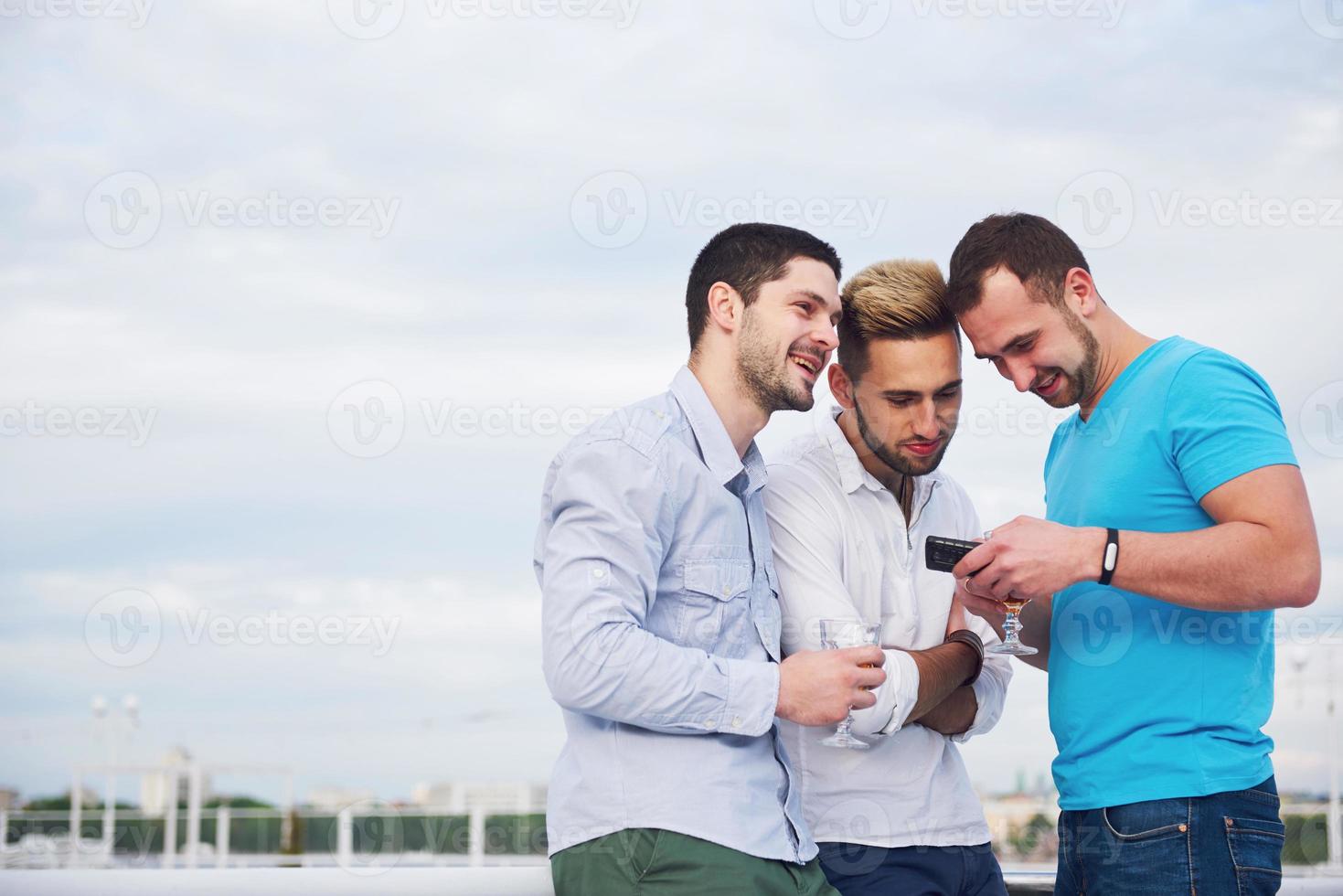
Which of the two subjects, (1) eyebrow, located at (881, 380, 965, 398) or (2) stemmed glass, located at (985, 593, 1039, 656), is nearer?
(2) stemmed glass, located at (985, 593, 1039, 656)

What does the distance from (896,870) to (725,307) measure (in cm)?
124

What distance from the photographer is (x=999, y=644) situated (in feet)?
8.95

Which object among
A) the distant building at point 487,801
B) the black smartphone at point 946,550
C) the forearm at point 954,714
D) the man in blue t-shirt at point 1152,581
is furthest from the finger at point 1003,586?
the distant building at point 487,801

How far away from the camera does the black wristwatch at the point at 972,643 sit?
2848 mm

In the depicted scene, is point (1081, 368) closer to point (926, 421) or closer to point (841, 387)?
point (926, 421)

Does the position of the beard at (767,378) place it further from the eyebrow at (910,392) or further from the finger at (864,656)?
the finger at (864,656)

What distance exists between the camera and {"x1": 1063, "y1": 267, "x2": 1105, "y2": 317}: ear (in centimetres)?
279

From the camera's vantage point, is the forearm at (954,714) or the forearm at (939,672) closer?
the forearm at (939,672)

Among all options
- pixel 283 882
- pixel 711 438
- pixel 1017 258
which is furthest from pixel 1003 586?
pixel 283 882

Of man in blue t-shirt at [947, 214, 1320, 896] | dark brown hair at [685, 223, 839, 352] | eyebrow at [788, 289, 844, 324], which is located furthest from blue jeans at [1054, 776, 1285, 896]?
dark brown hair at [685, 223, 839, 352]

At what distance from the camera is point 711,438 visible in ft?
8.56

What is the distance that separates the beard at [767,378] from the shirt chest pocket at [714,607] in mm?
387

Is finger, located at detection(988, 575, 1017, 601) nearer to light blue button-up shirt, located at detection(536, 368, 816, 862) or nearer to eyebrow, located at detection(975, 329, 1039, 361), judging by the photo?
light blue button-up shirt, located at detection(536, 368, 816, 862)

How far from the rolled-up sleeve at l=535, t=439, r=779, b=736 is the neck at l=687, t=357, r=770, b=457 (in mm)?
338
